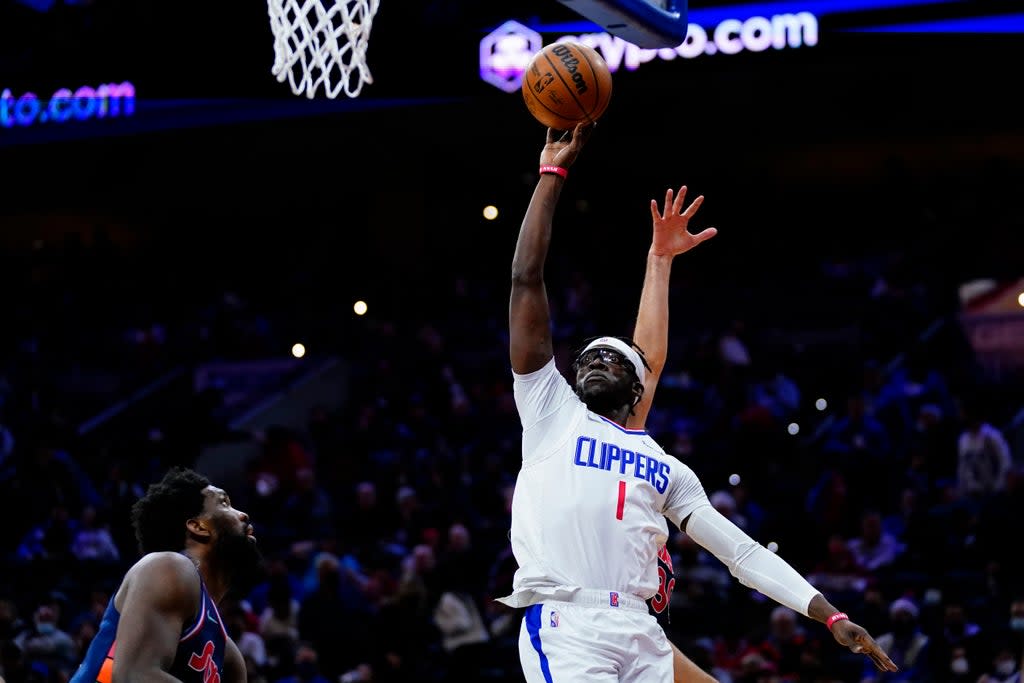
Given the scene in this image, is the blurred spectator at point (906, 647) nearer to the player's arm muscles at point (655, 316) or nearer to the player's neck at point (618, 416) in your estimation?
the player's arm muscles at point (655, 316)

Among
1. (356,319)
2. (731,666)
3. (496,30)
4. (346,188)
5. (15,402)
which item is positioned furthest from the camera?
(346,188)

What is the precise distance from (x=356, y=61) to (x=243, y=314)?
408 inches

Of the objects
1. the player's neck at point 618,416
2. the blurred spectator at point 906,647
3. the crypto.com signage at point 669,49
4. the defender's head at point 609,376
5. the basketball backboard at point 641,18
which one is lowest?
the blurred spectator at point 906,647

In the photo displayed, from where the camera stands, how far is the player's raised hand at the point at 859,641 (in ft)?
12.9

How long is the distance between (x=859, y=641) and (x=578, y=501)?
2.91 feet

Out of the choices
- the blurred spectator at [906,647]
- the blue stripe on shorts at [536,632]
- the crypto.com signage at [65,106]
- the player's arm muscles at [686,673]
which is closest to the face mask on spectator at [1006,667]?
the blurred spectator at [906,647]

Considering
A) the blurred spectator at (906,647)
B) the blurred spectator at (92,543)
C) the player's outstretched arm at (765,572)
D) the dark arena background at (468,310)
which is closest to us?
the player's outstretched arm at (765,572)

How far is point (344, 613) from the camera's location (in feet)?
34.6

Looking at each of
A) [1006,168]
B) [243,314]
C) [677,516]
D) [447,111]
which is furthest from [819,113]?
[677,516]

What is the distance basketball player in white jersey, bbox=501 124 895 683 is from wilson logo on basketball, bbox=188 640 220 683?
0.87 meters

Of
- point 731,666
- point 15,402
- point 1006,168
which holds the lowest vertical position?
point 731,666

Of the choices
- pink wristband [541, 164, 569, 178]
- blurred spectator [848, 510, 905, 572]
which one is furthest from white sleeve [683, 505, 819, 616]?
blurred spectator [848, 510, 905, 572]

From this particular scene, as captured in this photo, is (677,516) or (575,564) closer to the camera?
(575,564)

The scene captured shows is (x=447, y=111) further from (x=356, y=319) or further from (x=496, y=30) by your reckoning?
(x=496, y=30)
